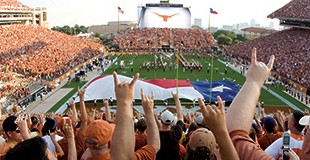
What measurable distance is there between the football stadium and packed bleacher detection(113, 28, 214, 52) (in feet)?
0.57

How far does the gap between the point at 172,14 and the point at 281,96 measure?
49.1 meters

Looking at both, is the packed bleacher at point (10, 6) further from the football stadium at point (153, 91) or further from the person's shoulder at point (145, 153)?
the person's shoulder at point (145, 153)

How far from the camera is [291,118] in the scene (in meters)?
4.20

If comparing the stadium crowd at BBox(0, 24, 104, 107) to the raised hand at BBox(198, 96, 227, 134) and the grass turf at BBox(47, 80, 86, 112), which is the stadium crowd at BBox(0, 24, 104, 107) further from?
the raised hand at BBox(198, 96, 227, 134)

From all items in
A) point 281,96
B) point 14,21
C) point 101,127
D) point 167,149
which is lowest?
point 281,96

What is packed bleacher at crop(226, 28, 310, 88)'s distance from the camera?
28.2 m

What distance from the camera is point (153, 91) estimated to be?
18203 millimetres

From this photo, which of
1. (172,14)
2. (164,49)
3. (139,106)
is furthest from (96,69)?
(172,14)

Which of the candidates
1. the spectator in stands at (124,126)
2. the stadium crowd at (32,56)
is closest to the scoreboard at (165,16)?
the stadium crowd at (32,56)

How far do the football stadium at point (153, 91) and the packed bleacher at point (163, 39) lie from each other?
17 cm

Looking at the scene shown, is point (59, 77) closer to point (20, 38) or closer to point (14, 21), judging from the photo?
point (20, 38)

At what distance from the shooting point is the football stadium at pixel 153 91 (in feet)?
7.58

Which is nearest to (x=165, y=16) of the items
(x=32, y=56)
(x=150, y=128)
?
(x=32, y=56)

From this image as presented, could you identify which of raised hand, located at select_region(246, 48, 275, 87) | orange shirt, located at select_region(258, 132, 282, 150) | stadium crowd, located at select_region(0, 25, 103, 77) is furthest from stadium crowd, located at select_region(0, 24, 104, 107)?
raised hand, located at select_region(246, 48, 275, 87)
